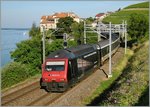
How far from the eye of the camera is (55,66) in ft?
78.9

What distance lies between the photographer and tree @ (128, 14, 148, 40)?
222ft

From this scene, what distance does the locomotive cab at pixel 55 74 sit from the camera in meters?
23.7

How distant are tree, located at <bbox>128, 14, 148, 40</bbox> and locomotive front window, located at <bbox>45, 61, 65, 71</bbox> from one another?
1805 inches

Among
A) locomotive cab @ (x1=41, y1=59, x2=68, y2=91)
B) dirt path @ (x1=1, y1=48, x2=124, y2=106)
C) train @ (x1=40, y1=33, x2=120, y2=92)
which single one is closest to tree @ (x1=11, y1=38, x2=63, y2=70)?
dirt path @ (x1=1, y1=48, x2=124, y2=106)

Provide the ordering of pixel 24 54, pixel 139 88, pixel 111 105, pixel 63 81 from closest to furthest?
pixel 111 105 → pixel 139 88 → pixel 63 81 → pixel 24 54

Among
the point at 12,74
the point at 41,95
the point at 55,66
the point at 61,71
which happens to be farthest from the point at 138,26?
the point at 41,95

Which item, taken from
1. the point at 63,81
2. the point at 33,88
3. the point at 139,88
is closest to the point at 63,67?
the point at 63,81

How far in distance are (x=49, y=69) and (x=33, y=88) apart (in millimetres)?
2544

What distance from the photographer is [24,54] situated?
157 feet

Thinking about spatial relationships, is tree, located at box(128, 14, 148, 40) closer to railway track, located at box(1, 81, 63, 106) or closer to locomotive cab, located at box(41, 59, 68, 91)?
railway track, located at box(1, 81, 63, 106)

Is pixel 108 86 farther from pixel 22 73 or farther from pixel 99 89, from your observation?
pixel 22 73

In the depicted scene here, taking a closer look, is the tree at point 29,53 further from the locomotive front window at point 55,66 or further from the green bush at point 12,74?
the locomotive front window at point 55,66

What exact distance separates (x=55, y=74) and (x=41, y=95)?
5.45 feet

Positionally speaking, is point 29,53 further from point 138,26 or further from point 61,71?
point 138,26
